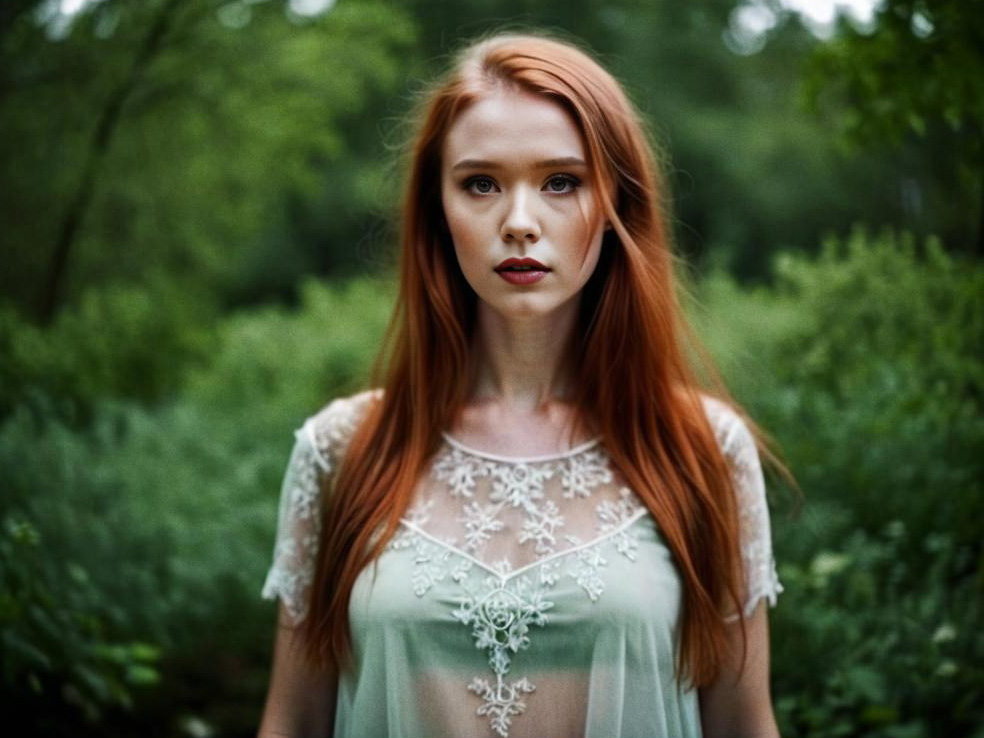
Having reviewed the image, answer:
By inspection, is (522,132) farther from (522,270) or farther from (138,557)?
(138,557)

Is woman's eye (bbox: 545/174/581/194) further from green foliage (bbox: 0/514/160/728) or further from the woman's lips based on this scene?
green foliage (bbox: 0/514/160/728)

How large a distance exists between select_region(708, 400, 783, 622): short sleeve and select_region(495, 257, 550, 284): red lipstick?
50 centimetres

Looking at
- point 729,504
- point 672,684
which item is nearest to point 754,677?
point 672,684

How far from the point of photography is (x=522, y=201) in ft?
5.47

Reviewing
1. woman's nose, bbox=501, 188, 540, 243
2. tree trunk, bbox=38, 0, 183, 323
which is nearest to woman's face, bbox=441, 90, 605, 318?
woman's nose, bbox=501, 188, 540, 243

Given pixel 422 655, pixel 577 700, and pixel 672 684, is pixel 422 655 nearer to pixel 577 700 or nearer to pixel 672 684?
pixel 577 700

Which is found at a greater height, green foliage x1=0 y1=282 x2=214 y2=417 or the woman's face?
green foliage x1=0 y1=282 x2=214 y2=417

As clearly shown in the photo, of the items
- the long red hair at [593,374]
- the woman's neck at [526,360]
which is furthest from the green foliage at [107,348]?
the woman's neck at [526,360]

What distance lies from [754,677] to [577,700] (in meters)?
0.39

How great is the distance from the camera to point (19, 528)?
1984 mm

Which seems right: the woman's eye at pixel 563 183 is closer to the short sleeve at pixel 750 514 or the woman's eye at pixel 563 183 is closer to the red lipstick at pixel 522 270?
the red lipstick at pixel 522 270

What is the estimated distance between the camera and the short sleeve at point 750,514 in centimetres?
179

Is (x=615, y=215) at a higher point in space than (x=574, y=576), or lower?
higher

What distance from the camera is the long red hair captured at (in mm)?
1735
